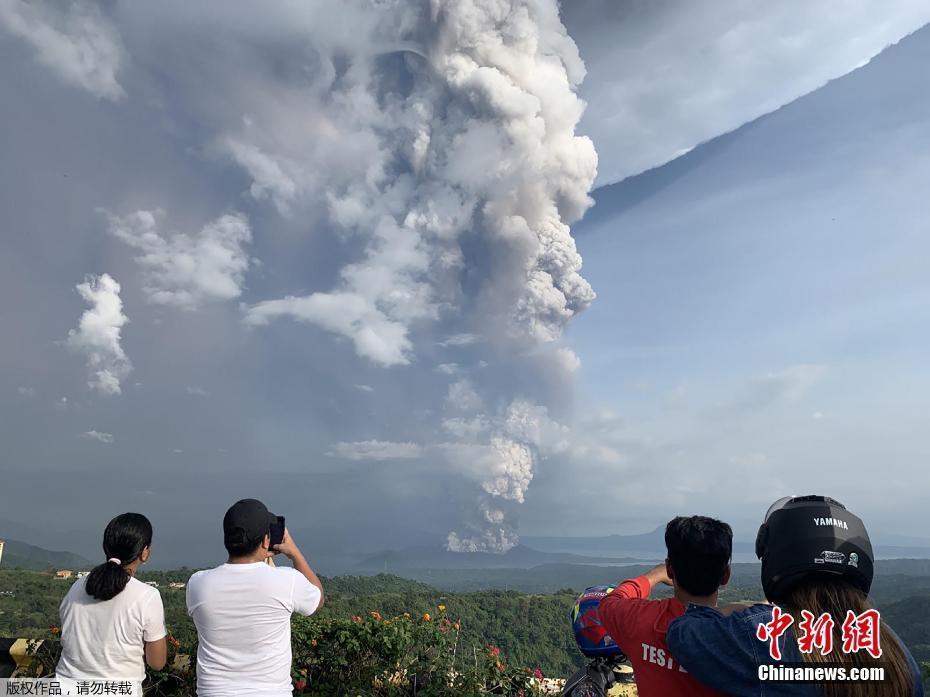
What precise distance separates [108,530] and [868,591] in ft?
11.3

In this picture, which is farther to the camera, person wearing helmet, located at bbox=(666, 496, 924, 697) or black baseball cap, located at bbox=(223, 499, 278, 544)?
black baseball cap, located at bbox=(223, 499, 278, 544)

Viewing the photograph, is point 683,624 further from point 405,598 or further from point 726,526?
point 405,598

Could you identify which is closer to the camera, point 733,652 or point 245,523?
point 733,652

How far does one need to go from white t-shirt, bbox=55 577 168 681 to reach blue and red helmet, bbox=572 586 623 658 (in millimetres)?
2226

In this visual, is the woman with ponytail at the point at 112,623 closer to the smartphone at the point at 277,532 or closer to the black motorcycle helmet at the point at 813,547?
the smartphone at the point at 277,532

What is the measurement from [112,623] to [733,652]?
3.00 m

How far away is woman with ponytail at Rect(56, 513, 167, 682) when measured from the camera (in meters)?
3.06

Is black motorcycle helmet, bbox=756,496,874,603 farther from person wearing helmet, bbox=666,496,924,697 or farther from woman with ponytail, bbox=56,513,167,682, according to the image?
woman with ponytail, bbox=56,513,167,682

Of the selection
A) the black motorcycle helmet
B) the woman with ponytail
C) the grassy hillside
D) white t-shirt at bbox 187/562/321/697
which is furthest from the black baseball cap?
the grassy hillside

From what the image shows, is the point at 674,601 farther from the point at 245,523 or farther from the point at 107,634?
the point at 107,634

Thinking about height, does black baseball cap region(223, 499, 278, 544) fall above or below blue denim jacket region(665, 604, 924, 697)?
above

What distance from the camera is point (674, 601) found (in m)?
2.10

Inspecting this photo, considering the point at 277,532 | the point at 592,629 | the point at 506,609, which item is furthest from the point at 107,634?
the point at 506,609

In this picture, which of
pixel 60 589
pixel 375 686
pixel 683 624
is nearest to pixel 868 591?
pixel 683 624
